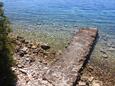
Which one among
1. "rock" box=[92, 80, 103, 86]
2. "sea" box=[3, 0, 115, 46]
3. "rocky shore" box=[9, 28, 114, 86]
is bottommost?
"rock" box=[92, 80, 103, 86]

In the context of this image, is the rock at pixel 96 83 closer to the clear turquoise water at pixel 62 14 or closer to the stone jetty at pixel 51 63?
the stone jetty at pixel 51 63

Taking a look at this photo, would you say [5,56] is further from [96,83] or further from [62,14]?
[62,14]

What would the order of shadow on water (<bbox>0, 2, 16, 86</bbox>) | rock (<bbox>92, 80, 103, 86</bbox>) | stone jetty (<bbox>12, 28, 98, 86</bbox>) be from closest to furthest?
shadow on water (<bbox>0, 2, 16, 86</bbox>)
stone jetty (<bbox>12, 28, 98, 86</bbox>)
rock (<bbox>92, 80, 103, 86</bbox>)

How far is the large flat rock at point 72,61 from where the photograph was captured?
1168 centimetres

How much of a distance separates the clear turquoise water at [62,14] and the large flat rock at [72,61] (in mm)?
2511

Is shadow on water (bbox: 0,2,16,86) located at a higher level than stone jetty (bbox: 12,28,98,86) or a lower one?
higher

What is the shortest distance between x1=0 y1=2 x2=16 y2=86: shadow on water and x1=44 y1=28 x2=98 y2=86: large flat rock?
5.12 ft

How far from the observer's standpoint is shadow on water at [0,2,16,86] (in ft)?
34.0

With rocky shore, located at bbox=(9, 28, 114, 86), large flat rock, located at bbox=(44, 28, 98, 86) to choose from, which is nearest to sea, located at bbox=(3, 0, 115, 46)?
large flat rock, located at bbox=(44, 28, 98, 86)

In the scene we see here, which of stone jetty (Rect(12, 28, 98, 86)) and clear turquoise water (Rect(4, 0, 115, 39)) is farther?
clear turquoise water (Rect(4, 0, 115, 39))

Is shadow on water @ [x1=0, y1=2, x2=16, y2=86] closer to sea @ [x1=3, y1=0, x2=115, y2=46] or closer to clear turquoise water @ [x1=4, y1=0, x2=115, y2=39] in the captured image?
sea @ [x1=3, y1=0, x2=115, y2=46]

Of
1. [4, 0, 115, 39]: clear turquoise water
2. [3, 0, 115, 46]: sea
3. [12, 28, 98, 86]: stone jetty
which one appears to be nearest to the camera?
[12, 28, 98, 86]: stone jetty

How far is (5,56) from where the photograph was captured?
10.5 meters

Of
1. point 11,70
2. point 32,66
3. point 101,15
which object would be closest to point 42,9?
point 101,15
